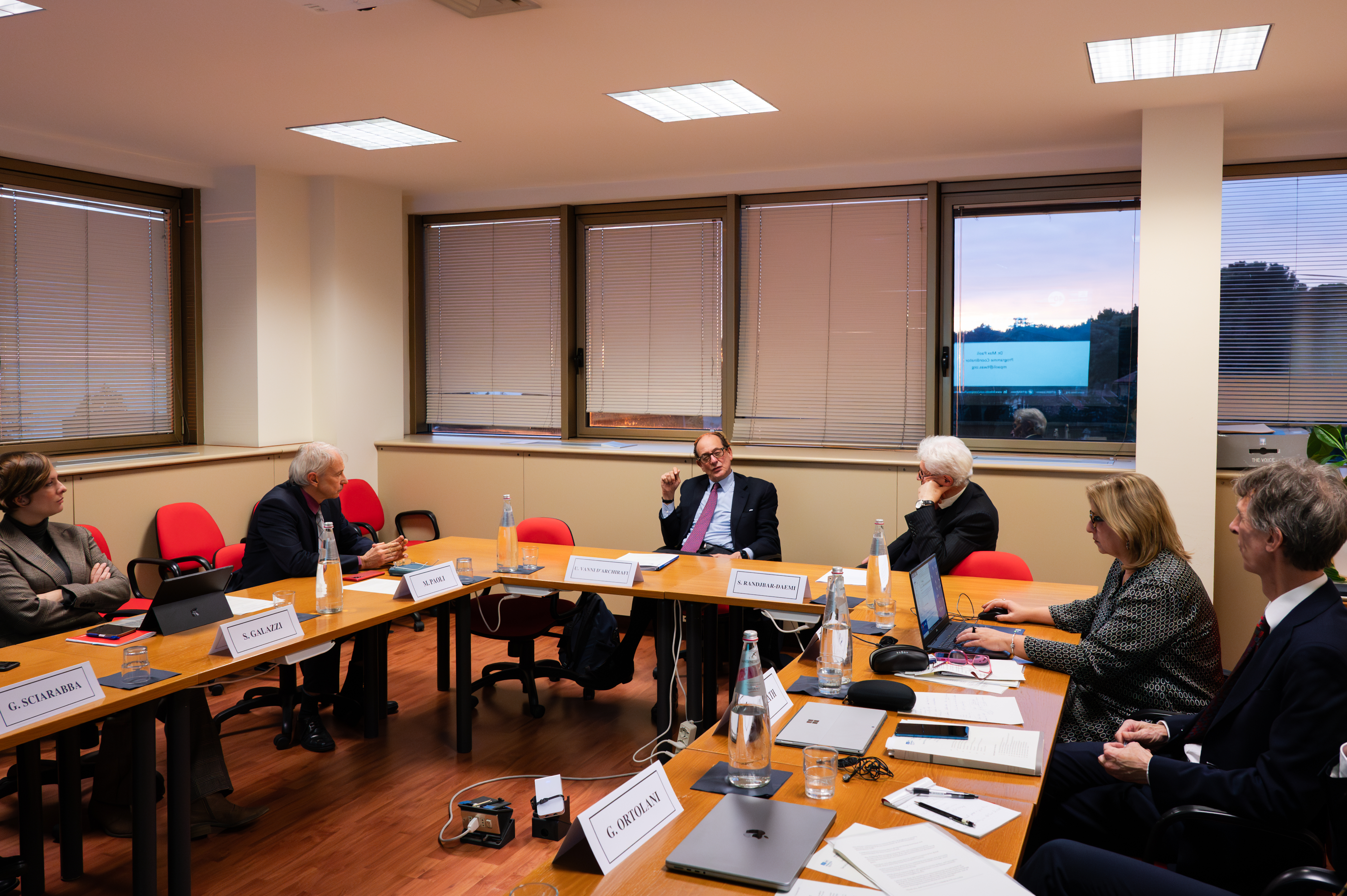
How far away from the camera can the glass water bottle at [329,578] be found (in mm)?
3344

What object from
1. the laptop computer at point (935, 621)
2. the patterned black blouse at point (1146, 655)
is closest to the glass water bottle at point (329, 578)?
the laptop computer at point (935, 621)

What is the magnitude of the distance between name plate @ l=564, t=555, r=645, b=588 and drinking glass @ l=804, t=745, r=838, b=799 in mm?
2020

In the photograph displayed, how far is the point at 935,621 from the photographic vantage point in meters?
2.98

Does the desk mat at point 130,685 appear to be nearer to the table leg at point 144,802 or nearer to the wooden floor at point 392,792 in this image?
the table leg at point 144,802

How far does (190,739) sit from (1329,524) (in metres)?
3.35

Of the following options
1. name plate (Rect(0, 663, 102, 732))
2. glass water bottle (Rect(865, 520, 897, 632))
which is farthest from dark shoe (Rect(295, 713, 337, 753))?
glass water bottle (Rect(865, 520, 897, 632))

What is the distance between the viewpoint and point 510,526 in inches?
162

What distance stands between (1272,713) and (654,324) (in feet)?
16.5

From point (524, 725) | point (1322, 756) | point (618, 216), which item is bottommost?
point (524, 725)

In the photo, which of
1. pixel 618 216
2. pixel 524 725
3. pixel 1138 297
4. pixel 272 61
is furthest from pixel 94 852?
pixel 1138 297

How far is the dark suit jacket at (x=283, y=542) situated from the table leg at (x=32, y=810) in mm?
1148

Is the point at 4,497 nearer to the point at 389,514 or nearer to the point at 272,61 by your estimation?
the point at 272,61

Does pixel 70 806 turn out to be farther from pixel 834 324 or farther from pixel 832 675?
pixel 834 324

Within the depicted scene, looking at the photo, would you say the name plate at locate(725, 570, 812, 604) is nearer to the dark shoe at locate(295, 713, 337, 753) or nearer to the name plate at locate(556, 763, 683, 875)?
the name plate at locate(556, 763, 683, 875)
